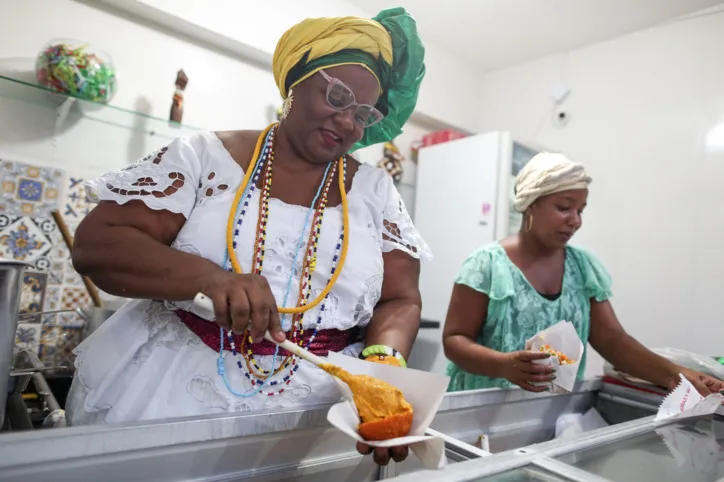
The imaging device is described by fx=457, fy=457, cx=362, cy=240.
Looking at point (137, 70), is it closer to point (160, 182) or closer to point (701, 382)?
point (160, 182)

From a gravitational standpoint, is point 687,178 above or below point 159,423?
above

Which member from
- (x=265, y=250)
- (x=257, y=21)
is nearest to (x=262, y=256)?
(x=265, y=250)

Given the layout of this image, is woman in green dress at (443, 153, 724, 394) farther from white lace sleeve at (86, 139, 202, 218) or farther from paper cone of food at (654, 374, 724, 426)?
white lace sleeve at (86, 139, 202, 218)

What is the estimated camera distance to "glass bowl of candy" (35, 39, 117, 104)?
169 cm

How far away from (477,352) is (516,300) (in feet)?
0.78

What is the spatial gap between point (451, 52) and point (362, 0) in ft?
2.90

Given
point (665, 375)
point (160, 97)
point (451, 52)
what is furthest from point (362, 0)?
point (665, 375)

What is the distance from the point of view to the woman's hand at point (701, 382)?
3.59 ft

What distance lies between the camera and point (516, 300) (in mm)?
1366

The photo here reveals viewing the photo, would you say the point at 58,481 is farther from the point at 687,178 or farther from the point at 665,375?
the point at 687,178

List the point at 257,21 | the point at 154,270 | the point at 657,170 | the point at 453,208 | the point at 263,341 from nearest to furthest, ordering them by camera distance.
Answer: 1. the point at 154,270
2. the point at 263,341
3. the point at 257,21
4. the point at 657,170
5. the point at 453,208

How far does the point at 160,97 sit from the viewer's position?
84.7 inches

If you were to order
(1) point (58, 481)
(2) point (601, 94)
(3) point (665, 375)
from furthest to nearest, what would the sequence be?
(2) point (601, 94) → (3) point (665, 375) → (1) point (58, 481)

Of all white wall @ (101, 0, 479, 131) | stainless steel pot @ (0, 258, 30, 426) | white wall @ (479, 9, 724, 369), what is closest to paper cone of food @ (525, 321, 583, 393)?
stainless steel pot @ (0, 258, 30, 426)
